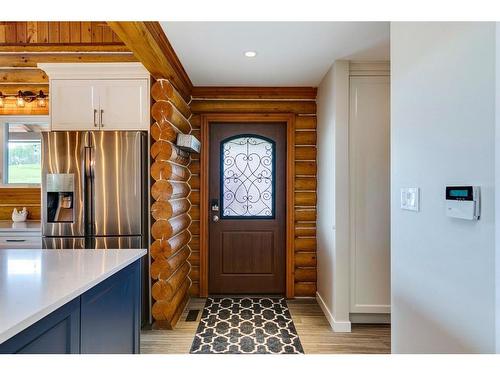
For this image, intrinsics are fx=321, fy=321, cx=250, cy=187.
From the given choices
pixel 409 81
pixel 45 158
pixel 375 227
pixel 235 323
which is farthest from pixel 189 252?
pixel 409 81

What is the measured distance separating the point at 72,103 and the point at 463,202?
10.5 ft

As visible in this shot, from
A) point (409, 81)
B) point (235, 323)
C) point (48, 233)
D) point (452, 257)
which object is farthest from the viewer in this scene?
point (235, 323)

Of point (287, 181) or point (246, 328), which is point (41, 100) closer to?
point (287, 181)

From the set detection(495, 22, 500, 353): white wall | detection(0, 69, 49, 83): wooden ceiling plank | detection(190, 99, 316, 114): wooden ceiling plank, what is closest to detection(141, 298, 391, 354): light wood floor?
detection(495, 22, 500, 353): white wall

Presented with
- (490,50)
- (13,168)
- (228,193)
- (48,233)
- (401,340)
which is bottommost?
(401,340)

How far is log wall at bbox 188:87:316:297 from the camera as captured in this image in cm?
384

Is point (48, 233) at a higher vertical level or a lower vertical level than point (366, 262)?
higher

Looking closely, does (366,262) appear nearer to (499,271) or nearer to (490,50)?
(499,271)

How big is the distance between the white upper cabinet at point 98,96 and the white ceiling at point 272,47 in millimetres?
548

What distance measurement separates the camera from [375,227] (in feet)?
9.95

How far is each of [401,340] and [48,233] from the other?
9.45 ft

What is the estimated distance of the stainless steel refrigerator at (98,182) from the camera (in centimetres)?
286

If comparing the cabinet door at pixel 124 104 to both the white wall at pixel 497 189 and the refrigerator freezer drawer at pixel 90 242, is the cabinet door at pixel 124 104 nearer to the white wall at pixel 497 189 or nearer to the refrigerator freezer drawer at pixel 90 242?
the refrigerator freezer drawer at pixel 90 242

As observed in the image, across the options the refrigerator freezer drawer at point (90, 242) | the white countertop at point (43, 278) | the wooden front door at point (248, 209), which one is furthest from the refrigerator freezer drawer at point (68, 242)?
the wooden front door at point (248, 209)
